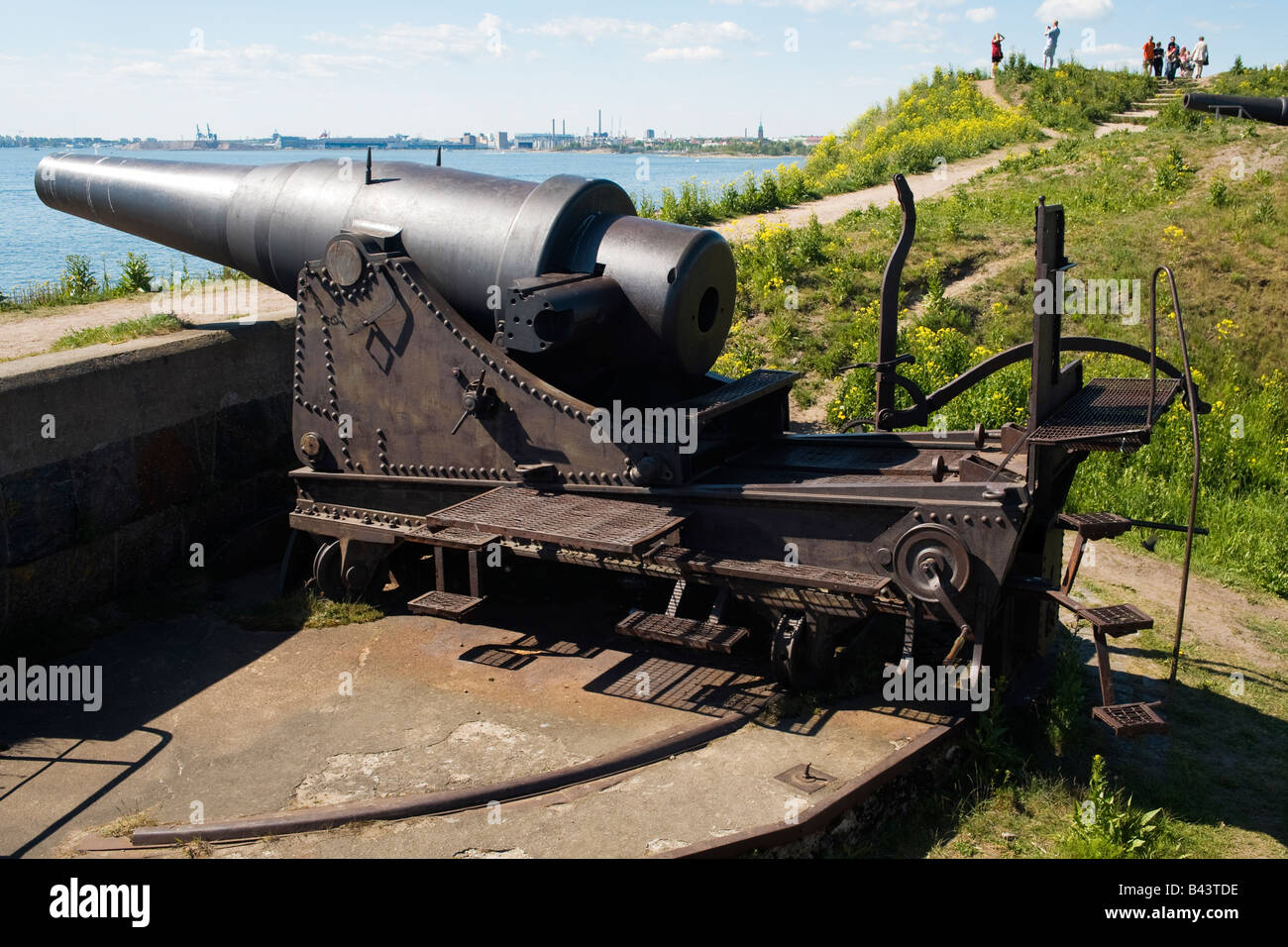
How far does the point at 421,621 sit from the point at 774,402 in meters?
2.35

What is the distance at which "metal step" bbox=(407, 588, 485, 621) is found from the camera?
19.1 ft

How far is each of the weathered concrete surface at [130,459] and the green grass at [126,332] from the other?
23cm

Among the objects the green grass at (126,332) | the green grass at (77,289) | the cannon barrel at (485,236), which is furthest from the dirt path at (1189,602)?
the green grass at (77,289)

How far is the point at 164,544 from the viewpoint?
7410mm

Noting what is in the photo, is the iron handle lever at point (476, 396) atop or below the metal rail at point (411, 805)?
atop

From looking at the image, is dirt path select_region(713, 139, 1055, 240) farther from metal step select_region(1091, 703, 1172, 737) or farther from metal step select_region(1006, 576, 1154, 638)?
metal step select_region(1091, 703, 1172, 737)

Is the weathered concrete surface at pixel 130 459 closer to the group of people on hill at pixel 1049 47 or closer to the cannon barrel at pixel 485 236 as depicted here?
the cannon barrel at pixel 485 236

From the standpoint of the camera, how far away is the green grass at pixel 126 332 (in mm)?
7691

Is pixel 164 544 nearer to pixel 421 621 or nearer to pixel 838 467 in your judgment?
pixel 421 621

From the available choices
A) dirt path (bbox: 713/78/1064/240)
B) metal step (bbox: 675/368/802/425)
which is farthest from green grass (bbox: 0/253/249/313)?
dirt path (bbox: 713/78/1064/240)

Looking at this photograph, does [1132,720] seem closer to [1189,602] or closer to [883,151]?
[1189,602]

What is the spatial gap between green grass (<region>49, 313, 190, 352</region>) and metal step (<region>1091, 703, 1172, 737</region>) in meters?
6.10

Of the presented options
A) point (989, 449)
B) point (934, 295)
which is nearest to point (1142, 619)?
point (989, 449)

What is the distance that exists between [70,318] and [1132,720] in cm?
849
